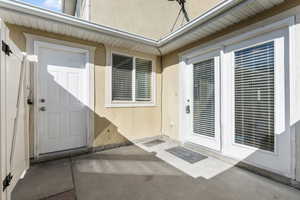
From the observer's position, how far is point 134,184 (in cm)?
216

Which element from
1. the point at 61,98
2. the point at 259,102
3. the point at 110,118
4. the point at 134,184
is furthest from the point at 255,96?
the point at 61,98

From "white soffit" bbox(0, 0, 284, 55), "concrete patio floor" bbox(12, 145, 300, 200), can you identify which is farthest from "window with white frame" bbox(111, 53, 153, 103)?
"concrete patio floor" bbox(12, 145, 300, 200)

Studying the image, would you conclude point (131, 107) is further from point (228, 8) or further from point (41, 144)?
point (228, 8)

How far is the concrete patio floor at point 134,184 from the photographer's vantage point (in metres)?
1.88

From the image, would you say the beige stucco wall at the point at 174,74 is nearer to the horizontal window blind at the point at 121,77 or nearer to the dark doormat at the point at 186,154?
the dark doormat at the point at 186,154

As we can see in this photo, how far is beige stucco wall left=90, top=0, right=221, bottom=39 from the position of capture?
164 inches

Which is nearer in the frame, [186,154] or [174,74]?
[186,154]

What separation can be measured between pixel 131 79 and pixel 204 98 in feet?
6.27

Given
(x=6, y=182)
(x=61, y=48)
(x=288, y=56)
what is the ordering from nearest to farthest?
(x=6, y=182) < (x=288, y=56) < (x=61, y=48)

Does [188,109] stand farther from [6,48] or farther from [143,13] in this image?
[143,13]

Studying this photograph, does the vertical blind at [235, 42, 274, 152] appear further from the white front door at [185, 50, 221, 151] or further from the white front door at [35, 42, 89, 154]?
the white front door at [35, 42, 89, 154]

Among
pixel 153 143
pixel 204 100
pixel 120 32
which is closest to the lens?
pixel 120 32

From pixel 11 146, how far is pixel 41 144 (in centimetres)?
107

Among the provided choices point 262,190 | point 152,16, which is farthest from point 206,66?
point 152,16
